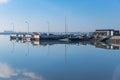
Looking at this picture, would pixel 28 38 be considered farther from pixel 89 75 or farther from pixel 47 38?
pixel 89 75

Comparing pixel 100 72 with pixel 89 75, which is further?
pixel 100 72

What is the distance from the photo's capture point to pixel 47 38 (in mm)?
55781

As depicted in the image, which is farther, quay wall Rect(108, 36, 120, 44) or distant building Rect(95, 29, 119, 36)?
distant building Rect(95, 29, 119, 36)

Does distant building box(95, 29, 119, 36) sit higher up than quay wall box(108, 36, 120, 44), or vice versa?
distant building box(95, 29, 119, 36)

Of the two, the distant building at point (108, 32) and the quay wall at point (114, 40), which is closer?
the quay wall at point (114, 40)

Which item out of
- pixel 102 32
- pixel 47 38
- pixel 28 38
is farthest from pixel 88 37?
pixel 28 38

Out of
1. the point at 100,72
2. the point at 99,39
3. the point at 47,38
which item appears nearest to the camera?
the point at 100,72

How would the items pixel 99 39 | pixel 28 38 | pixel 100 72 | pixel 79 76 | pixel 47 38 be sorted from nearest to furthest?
pixel 79 76 → pixel 100 72 → pixel 99 39 → pixel 47 38 → pixel 28 38

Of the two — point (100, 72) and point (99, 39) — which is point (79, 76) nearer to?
point (100, 72)

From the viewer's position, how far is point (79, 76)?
43.5ft

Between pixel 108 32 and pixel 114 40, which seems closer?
pixel 114 40

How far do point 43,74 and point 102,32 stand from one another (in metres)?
44.5

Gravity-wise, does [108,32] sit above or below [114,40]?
above

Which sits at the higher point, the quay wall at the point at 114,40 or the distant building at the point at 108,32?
the distant building at the point at 108,32
